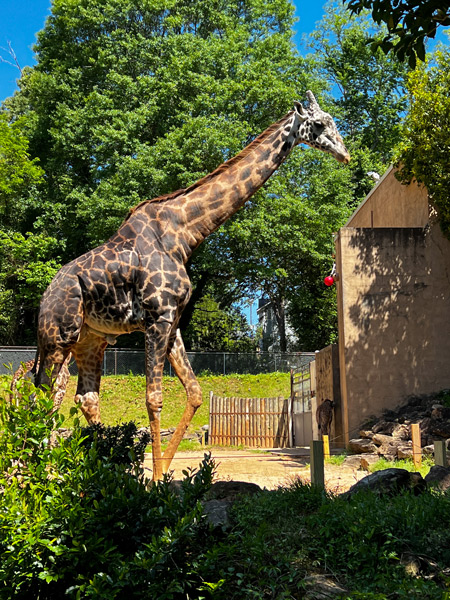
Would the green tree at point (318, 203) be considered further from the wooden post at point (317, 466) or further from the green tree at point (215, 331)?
the wooden post at point (317, 466)

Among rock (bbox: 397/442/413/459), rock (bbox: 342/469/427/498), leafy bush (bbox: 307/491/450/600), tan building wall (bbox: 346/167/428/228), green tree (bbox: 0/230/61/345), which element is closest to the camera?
leafy bush (bbox: 307/491/450/600)

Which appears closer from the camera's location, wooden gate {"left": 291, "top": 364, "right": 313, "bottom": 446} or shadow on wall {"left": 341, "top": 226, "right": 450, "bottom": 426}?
shadow on wall {"left": 341, "top": 226, "right": 450, "bottom": 426}

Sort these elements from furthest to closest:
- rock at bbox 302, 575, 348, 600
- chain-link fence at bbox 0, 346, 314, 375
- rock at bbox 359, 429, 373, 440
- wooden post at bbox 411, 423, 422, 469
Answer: chain-link fence at bbox 0, 346, 314, 375
rock at bbox 359, 429, 373, 440
wooden post at bbox 411, 423, 422, 469
rock at bbox 302, 575, 348, 600

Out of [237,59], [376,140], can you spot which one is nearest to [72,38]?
[237,59]

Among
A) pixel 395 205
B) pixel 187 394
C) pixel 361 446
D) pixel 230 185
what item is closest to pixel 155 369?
pixel 187 394

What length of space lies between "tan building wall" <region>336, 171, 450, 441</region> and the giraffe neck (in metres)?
7.24

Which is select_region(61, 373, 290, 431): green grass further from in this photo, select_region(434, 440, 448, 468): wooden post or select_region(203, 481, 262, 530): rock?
select_region(203, 481, 262, 530): rock

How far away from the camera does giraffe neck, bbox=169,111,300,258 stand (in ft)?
26.0

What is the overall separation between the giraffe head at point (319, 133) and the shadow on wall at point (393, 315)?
7.03 m

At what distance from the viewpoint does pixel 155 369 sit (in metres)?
7.25

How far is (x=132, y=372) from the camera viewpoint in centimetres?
2873

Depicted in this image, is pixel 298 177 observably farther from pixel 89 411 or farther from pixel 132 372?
pixel 89 411

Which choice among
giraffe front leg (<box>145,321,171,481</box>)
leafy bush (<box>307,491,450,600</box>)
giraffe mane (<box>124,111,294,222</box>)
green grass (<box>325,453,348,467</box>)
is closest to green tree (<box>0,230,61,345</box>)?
green grass (<box>325,453,348,467</box>)

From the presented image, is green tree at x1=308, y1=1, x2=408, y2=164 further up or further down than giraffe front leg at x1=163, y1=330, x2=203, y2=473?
further up
